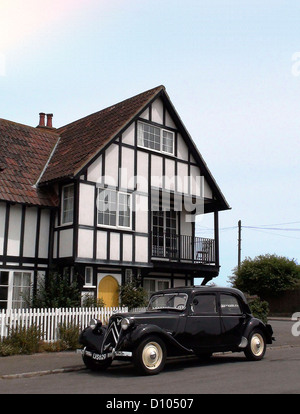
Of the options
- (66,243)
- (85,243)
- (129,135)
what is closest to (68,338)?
(85,243)

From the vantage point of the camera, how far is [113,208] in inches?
742

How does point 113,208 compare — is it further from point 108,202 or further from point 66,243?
point 66,243

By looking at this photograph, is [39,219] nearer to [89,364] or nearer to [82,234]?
[82,234]

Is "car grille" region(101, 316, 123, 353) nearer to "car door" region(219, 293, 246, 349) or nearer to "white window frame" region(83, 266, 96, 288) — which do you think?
"car door" region(219, 293, 246, 349)

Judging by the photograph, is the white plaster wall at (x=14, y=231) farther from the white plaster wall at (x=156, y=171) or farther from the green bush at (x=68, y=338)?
the white plaster wall at (x=156, y=171)

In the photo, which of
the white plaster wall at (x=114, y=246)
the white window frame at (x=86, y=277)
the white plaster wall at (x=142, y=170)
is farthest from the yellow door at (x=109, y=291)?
the white plaster wall at (x=142, y=170)

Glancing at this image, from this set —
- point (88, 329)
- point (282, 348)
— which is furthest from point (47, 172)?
point (282, 348)

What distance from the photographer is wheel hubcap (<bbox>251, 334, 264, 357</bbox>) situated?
1211cm

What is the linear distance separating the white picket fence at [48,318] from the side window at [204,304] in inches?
208

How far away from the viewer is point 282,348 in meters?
16.0

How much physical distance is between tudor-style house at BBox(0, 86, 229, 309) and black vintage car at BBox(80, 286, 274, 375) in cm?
634

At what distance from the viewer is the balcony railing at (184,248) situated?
2123 cm

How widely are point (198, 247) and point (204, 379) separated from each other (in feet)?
42.2

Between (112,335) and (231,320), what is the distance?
288 centimetres
